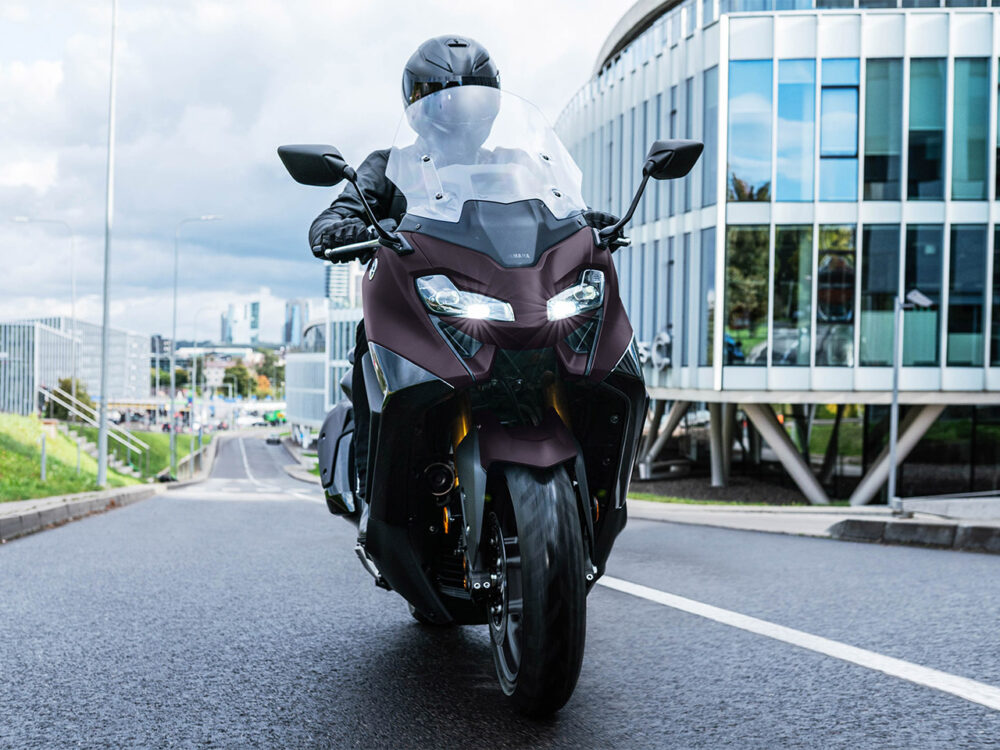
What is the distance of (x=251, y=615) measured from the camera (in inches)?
169

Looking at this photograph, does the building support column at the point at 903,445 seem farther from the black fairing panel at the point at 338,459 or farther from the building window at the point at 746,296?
the black fairing panel at the point at 338,459

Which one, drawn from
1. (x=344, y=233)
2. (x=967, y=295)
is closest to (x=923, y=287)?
(x=967, y=295)

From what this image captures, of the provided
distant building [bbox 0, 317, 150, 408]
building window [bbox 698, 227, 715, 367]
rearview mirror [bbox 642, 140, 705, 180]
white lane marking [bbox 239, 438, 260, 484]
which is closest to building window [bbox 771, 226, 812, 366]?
building window [bbox 698, 227, 715, 367]

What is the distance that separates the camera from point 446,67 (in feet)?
10.9

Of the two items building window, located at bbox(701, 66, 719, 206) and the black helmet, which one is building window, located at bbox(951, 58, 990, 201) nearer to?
building window, located at bbox(701, 66, 719, 206)

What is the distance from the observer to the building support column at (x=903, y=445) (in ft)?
80.7

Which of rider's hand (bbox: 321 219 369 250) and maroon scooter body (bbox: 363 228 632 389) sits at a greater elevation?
rider's hand (bbox: 321 219 369 250)

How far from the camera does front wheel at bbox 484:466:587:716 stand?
96.3 inches

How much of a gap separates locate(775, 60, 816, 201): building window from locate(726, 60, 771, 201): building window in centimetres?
33

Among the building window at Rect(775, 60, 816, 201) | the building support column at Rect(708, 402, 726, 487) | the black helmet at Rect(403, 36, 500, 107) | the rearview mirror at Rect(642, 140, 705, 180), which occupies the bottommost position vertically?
the building support column at Rect(708, 402, 726, 487)

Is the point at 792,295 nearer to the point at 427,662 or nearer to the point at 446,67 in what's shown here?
the point at 446,67

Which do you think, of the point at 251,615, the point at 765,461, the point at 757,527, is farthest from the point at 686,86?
the point at 251,615

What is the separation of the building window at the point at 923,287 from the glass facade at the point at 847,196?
36mm

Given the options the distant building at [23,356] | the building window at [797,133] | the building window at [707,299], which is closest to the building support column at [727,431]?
the building window at [707,299]
